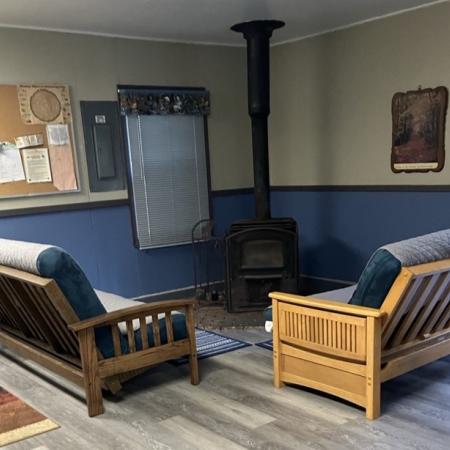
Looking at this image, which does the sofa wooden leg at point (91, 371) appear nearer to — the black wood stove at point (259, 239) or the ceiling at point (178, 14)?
the black wood stove at point (259, 239)

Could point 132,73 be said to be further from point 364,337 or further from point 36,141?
point 364,337

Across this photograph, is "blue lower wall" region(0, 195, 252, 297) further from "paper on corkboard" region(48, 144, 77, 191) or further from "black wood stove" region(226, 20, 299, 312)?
"black wood stove" region(226, 20, 299, 312)

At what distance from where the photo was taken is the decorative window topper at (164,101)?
4754mm

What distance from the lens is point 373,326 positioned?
2.54 meters

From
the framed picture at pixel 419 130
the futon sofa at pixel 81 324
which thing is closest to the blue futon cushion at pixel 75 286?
the futon sofa at pixel 81 324

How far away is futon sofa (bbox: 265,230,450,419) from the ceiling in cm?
224

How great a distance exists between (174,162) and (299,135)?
1.32 m

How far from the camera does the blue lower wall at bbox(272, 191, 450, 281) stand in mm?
4379

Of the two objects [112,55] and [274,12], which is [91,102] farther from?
[274,12]

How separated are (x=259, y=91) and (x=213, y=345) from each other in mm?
2210

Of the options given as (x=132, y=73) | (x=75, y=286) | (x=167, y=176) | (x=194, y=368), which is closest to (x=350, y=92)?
(x=167, y=176)

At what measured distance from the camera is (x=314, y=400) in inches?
115

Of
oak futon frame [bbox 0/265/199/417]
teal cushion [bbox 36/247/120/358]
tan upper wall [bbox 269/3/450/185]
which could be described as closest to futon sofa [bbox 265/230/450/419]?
oak futon frame [bbox 0/265/199/417]

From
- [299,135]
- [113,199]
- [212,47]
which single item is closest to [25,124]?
[113,199]
